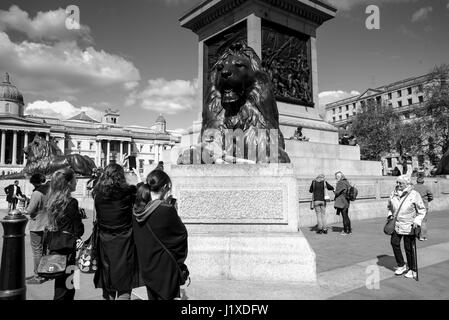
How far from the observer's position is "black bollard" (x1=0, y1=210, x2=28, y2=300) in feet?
9.71

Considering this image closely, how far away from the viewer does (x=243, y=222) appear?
4.81 m

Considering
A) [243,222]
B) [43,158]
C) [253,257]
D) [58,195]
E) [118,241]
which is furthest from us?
[43,158]

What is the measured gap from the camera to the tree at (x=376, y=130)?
49688mm

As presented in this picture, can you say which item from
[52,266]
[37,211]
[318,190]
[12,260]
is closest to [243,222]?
[52,266]

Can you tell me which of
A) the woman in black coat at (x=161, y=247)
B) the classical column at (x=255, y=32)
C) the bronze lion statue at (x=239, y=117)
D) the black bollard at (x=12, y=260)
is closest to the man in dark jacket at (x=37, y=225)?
the black bollard at (x=12, y=260)

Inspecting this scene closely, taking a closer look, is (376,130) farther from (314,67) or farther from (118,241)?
(118,241)

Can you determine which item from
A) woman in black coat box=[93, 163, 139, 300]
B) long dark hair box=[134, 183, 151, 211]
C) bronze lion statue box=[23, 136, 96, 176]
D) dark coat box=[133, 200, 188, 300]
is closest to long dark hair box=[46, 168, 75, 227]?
woman in black coat box=[93, 163, 139, 300]

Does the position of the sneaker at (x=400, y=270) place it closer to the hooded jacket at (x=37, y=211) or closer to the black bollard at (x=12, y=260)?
the black bollard at (x=12, y=260)

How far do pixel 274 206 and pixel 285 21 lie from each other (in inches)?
479

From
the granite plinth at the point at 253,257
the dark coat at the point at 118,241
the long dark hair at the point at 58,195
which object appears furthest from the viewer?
the granite plinth at the point at 253,257

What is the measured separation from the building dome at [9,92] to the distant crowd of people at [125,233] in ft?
352

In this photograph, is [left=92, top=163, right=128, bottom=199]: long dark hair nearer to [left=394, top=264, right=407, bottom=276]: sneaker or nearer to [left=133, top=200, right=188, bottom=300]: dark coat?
[left=133, top=200, right=188, bottom=300]: dark coat

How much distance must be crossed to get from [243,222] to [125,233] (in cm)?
209
